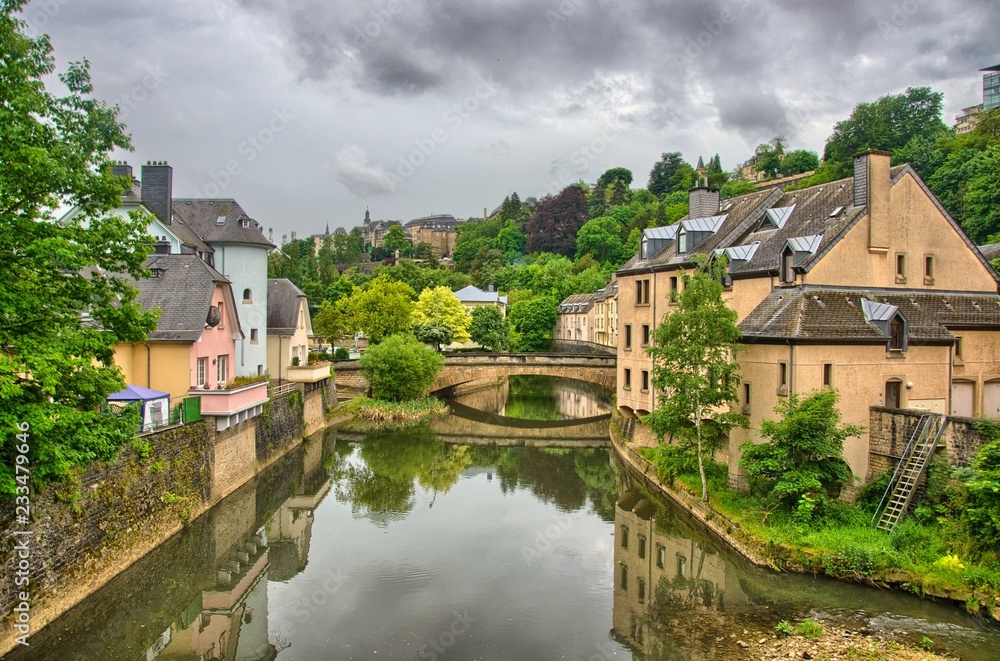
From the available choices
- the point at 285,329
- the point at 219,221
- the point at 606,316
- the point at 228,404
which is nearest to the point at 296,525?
the point at 228,404

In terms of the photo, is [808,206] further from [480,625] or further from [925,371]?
[480,625]

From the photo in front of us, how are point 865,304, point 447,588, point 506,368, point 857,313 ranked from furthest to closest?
point 506,368, point 865,304, point 857,313, point 447,588

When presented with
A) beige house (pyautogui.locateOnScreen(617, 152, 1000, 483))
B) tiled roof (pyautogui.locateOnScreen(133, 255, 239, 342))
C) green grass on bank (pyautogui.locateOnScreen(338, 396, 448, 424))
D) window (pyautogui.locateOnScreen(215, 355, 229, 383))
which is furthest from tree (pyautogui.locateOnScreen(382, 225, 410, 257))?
beige house (pyautogui.locateOnScreen(617, 152, 1000, 483))

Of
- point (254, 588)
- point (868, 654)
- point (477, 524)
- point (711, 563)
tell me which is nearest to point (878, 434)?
point (711, 563)

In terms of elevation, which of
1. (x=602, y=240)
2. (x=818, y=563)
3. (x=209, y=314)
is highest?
(x=602, y=240)

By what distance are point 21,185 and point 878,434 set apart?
2167 cm

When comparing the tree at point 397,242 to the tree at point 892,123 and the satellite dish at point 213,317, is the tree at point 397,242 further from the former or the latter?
the satellite dish at point 213,317

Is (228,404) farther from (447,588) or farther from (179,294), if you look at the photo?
(447,588)

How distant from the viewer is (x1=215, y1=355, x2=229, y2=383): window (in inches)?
1108

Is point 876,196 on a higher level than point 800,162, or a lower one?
lower

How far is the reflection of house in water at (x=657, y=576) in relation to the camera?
16234 mm

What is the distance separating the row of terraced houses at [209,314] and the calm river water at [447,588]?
4.27m

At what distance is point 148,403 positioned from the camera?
2019 cm

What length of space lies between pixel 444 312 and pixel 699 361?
50.1 meters
